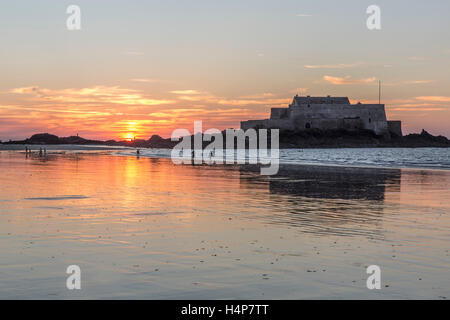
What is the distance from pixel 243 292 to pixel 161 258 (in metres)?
2.73

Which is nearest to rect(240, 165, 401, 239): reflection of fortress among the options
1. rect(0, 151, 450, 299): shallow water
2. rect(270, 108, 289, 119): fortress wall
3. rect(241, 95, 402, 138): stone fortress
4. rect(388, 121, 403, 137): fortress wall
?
rect(0, 151, 450, 299): shallow water

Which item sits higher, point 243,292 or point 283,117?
point 283,117

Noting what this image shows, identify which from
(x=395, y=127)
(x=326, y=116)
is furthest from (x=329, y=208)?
(x=395, y=127)

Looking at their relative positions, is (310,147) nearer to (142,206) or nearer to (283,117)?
(283,117)

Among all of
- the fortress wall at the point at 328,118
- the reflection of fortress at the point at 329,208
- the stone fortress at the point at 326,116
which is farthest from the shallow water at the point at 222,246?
the fortress wall at the point at 328,118

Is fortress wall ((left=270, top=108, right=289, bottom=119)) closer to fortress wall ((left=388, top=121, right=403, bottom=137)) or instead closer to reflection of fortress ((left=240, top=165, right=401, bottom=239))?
fortress wall ((left=388, top=121, right=403, bottom=137))

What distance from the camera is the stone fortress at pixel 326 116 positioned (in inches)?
6963

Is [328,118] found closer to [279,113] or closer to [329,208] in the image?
[279,113]

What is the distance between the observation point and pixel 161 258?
1059 centimetres

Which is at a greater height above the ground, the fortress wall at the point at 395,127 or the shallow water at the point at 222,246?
the fortress wall at the point at 395,127

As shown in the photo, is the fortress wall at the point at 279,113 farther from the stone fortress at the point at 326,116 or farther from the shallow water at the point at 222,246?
the shallow water at the point at 222,246

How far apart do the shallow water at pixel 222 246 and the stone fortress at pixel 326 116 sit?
156 meters
